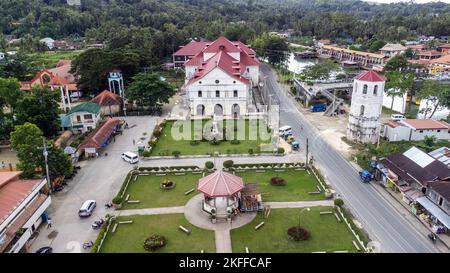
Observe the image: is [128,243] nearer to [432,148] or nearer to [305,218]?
[305,218]

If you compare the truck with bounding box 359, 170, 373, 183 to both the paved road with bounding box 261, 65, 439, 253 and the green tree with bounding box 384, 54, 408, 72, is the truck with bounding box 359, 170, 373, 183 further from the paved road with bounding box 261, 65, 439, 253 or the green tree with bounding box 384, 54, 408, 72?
the green tree with bounding box 384, 54, 408, 72

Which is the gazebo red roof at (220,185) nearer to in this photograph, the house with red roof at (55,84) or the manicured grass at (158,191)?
the manicured grass at (158,191)

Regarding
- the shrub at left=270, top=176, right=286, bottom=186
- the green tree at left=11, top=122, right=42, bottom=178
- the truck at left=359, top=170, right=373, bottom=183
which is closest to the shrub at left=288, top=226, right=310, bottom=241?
the shrub at left=270, top=176, right=286, bottom=186

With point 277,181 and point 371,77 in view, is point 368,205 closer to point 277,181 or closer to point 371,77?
point 277,181

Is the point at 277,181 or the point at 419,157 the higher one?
the point at 419,157

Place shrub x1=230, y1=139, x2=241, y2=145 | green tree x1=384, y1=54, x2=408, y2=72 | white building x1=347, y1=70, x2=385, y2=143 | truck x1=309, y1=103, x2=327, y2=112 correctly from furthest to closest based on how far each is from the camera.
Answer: green tree x1=384, y1=54, x2=408, y2=72 → truck x1=309, y1=103, x2=327, y2=112 → shrub x1=230, y1=139, x2=241, y2=145 → white building x1=347, y1=70, x2=385, y2=143

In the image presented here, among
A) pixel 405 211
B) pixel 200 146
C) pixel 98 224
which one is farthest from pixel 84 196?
pixel 405 211
